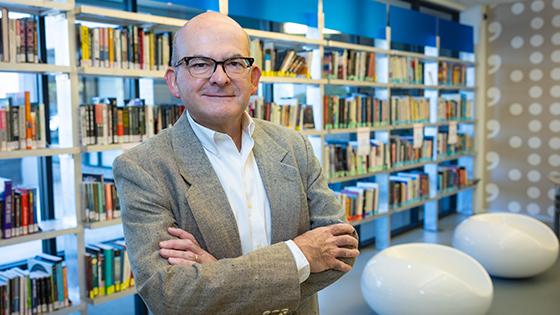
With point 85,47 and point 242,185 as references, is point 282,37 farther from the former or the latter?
point 242,185

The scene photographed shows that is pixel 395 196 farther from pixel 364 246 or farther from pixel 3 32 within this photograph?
pixel 3 32

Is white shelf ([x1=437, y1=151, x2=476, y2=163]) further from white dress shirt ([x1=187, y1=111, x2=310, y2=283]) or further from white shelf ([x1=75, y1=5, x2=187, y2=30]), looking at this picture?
white dress shirt ([x1=187, y1=111, x2=310, y2=283])

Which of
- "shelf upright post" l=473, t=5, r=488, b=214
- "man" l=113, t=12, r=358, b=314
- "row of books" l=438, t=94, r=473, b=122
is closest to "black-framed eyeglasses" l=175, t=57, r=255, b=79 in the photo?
"man" l=113, t=12, r=358, b=314

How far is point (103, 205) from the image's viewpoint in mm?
2688

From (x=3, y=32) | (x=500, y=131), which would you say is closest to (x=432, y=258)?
(x=3, y=32)

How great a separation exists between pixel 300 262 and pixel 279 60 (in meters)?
2.70

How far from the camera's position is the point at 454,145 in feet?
19.7

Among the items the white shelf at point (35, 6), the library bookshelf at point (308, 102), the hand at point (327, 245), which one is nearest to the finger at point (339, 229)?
the hand at point (327, 245)

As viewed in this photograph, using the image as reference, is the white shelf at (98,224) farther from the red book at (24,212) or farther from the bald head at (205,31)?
the bald head at (205,31)

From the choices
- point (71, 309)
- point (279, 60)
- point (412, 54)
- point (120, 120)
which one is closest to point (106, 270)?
point (71, 309)

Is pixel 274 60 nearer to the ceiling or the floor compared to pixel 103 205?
nearer to the ceiling

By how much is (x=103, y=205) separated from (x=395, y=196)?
3.27 m

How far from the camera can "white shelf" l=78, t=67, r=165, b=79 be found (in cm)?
253

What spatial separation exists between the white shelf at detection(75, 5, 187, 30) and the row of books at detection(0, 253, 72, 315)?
1.40m
